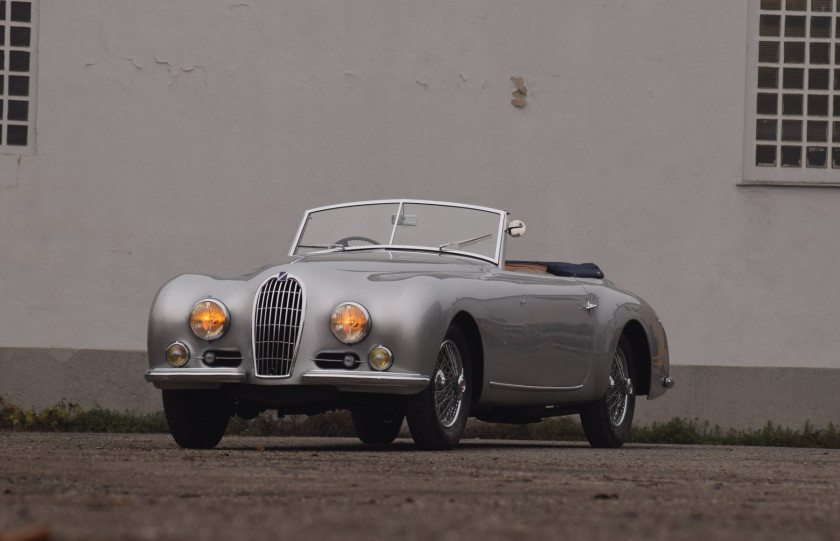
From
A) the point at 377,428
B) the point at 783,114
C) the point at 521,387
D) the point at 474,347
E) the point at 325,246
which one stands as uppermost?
the point at 783,114

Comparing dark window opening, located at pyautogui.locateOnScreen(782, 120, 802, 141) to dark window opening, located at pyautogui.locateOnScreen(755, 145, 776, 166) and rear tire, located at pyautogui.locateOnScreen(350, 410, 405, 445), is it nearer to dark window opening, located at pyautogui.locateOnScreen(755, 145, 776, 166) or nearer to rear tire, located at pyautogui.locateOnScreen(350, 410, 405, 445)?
dark window opening, located at pyautogui.locateOnScreen(755, 145, 776, 166)

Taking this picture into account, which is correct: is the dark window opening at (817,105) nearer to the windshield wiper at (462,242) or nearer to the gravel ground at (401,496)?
the windshield wiper at (462,242)

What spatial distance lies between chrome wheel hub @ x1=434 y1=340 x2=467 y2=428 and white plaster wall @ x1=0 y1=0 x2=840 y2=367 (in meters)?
5.35

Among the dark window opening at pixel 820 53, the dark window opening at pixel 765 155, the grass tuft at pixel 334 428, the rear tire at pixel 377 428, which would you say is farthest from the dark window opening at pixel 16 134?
the dark window opening at pixel 820 53

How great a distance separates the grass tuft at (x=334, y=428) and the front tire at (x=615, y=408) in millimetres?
2149

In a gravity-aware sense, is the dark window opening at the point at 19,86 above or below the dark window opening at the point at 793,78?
below

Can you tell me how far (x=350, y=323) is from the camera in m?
7.35

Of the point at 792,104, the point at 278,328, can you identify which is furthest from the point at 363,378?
the point at 792,104

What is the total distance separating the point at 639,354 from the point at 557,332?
61.6 inches

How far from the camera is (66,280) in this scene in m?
13.1

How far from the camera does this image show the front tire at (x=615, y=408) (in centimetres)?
945

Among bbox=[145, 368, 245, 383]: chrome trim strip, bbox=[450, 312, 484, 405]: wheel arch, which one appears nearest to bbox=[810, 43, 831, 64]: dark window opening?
bbox=[450, 312, 484, 405]: wheel arch

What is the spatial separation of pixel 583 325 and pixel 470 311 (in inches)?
58.4

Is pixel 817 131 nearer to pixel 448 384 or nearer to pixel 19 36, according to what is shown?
pixel 448 384
